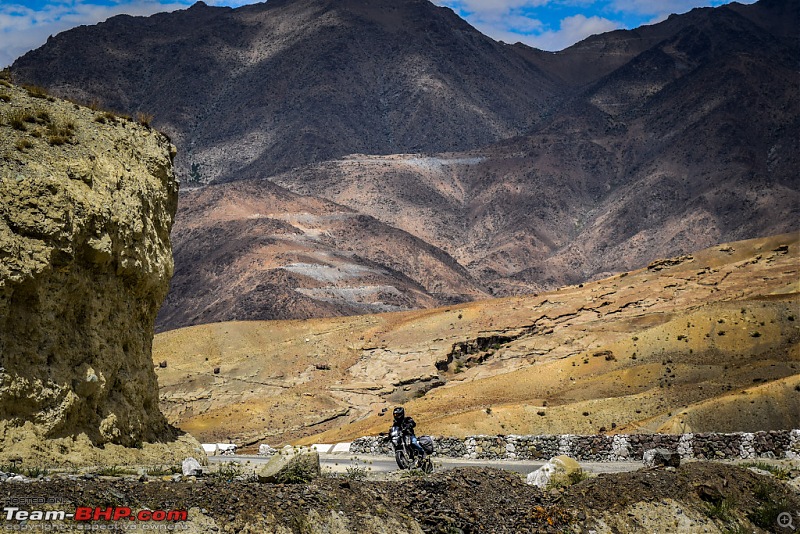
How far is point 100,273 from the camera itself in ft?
53.7

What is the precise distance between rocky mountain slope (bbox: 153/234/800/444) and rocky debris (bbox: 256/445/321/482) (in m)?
14.2

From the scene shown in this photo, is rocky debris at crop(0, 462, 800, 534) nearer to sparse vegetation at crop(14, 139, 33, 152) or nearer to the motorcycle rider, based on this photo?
the motorcycle rider

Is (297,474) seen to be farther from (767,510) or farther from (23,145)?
(767,510)

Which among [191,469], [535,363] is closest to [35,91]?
[191,469]

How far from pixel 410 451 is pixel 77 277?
21.1ft

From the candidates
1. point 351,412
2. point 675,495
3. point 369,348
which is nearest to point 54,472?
point 675,495

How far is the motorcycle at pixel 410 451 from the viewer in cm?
1662

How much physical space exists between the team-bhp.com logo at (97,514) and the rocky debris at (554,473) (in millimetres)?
6548

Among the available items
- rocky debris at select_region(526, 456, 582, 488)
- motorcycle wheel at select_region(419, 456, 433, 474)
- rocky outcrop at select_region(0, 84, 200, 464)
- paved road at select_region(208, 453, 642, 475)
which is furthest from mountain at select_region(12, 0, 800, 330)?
rocky debris at select_region(526, 456, 582, 488)

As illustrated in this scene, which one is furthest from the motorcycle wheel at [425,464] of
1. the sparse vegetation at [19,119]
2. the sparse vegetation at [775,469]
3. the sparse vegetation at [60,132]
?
the sparse vegetation at [19,119]

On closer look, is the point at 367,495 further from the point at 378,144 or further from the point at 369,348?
the point at 378,144

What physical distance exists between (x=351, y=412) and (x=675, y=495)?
30.9 m

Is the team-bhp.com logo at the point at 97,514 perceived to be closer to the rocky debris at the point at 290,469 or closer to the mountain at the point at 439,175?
the rocky debris at the point at 290,469

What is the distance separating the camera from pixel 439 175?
157875 millimetres
